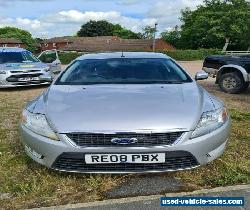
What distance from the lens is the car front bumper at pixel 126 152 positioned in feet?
11.3

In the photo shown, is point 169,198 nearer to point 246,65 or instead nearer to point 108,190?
point 108,190

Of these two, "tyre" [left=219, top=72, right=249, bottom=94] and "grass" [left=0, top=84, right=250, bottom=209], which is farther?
"tyre" [left=219, top=72, right=249, bottom=94]

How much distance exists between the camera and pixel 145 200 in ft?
11.1

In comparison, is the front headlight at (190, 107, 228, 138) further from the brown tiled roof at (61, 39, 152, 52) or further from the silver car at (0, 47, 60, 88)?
the brown tiled roof at (61, 39, 152, 52)

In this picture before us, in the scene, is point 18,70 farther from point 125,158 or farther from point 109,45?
point 109,45

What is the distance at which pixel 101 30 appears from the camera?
96.7m

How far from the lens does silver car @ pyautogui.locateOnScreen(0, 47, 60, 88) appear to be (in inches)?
457

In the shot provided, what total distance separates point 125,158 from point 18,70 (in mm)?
9002

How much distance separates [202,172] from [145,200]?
911mm

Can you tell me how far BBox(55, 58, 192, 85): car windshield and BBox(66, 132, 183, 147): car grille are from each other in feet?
4.22

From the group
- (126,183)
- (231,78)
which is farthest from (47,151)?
(231,78)

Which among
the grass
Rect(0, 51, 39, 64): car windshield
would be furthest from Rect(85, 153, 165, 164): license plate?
Rect(0, 51, 39, 64): car windshield

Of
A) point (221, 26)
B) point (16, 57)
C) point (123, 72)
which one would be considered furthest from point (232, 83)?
point (221, 26)

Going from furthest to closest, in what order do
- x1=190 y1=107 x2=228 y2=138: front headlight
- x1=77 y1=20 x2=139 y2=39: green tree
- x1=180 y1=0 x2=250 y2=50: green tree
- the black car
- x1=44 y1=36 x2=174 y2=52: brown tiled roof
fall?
x1=77 y1=20 x2=139 y2=39: green tree, x1=44 y1=36 x2=174 y2=52: brown tiled roof, x1=180 y1=0 x2=250 y2=50: green tree, the black car, x1=190 y1=107 x2=228 y2=138: front headlight
